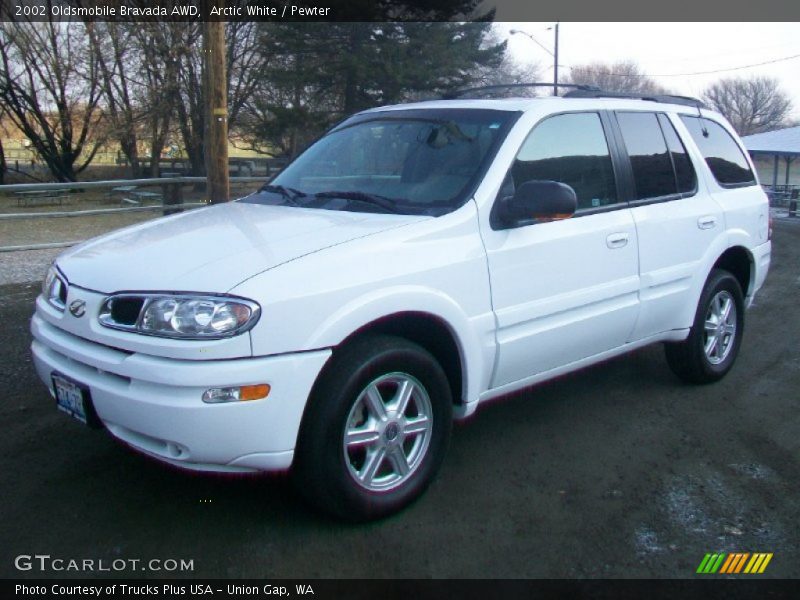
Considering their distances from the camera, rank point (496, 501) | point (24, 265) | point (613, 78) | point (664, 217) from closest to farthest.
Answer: point (496, 501), point (664, 217), point (24, 265), point (613, 78)

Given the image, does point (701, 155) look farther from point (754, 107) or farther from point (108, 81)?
point (754, 107)

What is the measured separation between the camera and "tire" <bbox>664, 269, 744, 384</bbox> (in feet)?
17.2

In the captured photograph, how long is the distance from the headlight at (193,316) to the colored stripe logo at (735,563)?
2.03 m

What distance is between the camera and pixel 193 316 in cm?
303

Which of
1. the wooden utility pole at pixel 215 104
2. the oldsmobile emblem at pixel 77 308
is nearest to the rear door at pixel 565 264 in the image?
the oldsmobile emblem at pixel 77 308

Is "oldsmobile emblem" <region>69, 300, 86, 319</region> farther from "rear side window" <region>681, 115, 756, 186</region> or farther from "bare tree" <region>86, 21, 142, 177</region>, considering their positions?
"bare tree" <region>86, 21, 142, 177</region>

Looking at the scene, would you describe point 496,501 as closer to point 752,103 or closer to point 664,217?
point 664,217

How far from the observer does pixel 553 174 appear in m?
4.28

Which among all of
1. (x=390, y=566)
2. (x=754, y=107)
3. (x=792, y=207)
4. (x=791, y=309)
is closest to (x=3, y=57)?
(x=792, y=207)

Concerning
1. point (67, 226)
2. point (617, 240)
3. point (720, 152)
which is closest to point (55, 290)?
point (617, 240)

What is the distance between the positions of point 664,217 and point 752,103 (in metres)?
77.5

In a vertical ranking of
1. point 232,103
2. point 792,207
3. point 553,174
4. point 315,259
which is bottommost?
point 792,207

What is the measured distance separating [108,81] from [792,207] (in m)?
→ 24.6
